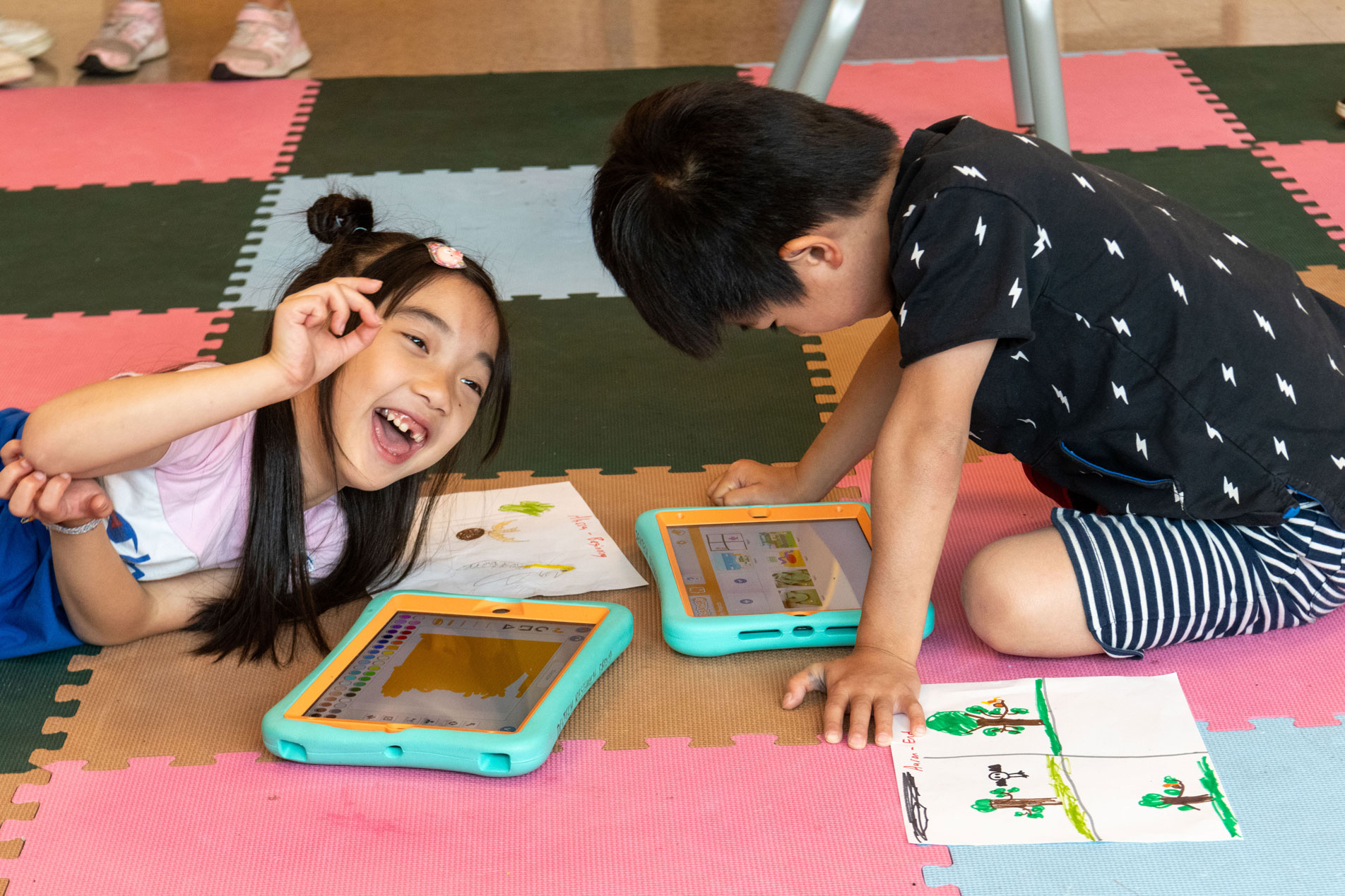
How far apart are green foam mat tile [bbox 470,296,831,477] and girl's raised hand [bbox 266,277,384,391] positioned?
0.47m

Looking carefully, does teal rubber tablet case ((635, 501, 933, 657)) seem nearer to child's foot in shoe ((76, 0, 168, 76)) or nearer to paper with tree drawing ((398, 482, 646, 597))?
paper with tree drawing ((398, 482, 646, 597))

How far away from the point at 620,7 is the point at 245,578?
2427 millimetres

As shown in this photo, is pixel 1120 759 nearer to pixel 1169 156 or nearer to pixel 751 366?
pixel 751 366

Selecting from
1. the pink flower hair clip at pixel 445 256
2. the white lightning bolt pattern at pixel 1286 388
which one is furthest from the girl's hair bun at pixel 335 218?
the white lightning bolt pattern at pixel 1286 388

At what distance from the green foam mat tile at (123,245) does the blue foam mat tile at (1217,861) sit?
139 cm

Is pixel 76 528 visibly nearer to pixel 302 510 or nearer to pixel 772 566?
pixel 302 510

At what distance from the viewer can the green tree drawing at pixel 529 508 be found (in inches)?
53.3

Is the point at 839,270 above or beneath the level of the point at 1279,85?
above

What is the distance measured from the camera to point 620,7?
319 cm

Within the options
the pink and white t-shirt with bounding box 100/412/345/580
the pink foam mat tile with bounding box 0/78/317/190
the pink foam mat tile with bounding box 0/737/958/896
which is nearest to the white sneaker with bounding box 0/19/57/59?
the pink foam mat tile with bounding box 0/78/317/190

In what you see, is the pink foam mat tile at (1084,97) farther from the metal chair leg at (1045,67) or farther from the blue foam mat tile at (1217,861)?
the blue foam mat tile at (1217,861)

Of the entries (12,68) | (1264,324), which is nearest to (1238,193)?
(1264,324)

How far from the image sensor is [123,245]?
1970 mm

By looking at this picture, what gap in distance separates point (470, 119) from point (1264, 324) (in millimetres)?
1742
